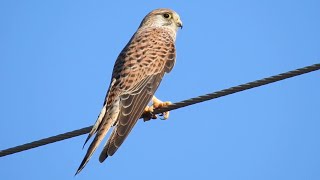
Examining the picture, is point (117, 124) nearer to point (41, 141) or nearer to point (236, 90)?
point (41, 141)

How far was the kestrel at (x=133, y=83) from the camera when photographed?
5609mm

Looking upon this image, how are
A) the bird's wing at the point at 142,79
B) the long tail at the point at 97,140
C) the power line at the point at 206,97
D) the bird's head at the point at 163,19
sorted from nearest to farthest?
the power line at the point at 206,97 → the long tail at the point at 97,140 → the bird's wing at the point at 142,79 → the bird's head at the point at 163,19

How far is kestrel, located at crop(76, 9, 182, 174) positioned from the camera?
5.61 m

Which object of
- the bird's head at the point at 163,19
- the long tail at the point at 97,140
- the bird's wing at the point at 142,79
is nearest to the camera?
the long tail at the point at 97,140

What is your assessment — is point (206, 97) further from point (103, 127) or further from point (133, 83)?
point (133, 83)

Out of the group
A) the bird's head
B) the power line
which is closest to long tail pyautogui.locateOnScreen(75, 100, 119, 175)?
the power line

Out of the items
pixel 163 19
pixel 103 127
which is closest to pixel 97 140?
pixel 103 127

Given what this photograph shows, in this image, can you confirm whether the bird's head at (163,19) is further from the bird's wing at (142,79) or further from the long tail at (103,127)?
the long tail at (103,127)

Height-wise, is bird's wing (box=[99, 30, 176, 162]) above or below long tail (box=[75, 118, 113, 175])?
above

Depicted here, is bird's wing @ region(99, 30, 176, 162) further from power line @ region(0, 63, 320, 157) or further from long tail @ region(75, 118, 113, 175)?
power line @ region(0, 63, 320, 157)

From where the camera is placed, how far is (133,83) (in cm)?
638

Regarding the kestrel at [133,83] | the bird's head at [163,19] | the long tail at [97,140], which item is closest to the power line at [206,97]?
the long tail at [97,140]

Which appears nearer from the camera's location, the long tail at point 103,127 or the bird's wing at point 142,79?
the long tail at point 103,127

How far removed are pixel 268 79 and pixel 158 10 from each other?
4.04 m
